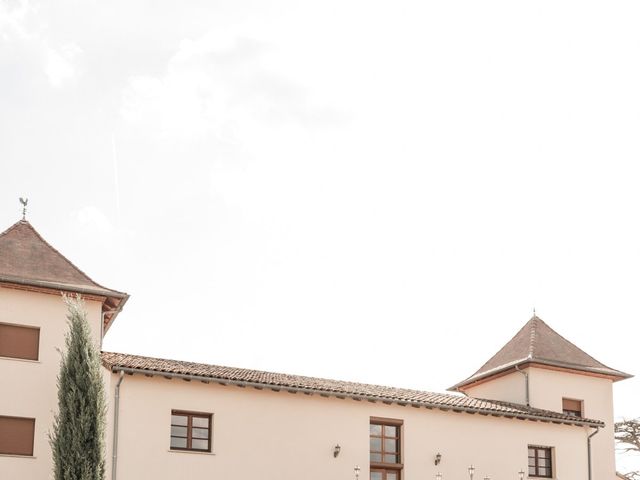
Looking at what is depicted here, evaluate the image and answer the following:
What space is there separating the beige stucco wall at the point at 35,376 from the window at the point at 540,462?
13012 mm

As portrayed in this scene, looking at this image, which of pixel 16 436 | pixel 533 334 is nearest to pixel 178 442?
pixel 16 436

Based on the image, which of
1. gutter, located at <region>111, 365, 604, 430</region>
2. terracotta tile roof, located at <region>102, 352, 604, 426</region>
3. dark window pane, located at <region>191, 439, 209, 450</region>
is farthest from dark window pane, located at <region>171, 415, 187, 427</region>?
terracotta tile roof, located at <region>102, 352, 604, 426</region>

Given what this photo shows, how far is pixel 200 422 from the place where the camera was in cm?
2231

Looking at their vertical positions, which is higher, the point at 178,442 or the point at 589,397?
the point at 589,397

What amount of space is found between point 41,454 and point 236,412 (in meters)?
4.67

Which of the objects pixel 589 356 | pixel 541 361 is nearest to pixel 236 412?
pixel 541 361

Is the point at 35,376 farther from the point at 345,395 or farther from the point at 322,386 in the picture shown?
the point at 345,395

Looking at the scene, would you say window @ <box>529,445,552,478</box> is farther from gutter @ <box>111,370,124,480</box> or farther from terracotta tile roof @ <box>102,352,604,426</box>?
gutter @ <box>111,370,124,480</box>

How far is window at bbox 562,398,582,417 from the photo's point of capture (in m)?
30.9

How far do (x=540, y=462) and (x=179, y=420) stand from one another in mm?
11233

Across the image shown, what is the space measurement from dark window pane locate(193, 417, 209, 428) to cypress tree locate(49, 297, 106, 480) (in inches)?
102

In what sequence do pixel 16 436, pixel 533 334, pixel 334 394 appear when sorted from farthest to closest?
pixel 533 334 < pixel 334 394 < pixel 16 436

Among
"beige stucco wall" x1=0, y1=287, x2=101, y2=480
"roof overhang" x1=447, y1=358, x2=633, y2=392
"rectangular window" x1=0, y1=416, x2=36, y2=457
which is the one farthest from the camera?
"roof overhang" x1=447, y1=358, x2=633, y2=392

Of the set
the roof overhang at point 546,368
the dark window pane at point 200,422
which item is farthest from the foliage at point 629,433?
the dark window pane at point 200,422
